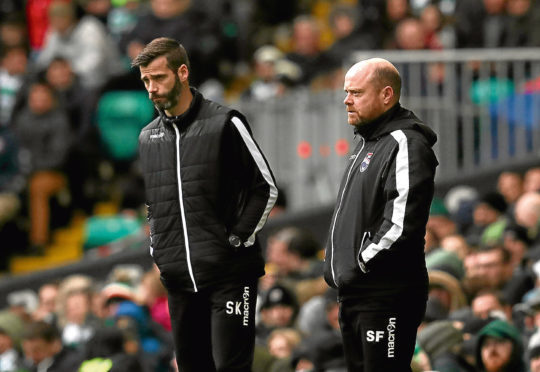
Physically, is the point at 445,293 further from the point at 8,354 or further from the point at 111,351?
the point at 8,354

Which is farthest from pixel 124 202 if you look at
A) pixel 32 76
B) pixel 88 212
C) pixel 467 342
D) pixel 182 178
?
pixel 182 178

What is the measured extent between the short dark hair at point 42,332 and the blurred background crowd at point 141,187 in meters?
0.01

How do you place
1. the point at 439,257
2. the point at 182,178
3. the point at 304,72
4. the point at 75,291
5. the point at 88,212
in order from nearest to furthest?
the point at 182,178, the point at 439,257, the point at 75,291, the point at 304,72, the point at 88,212

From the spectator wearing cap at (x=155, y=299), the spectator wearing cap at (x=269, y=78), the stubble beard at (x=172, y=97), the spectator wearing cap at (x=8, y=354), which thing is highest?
the stubble beard at (x=172, y=97)

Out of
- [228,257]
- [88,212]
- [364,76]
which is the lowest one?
[88,212]

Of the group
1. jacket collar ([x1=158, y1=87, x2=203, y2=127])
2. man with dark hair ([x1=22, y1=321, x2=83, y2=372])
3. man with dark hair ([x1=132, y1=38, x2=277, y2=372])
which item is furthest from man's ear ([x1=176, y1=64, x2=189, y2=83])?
man with dark hair ([x1=22, y1=321, x2=83, y2=372])

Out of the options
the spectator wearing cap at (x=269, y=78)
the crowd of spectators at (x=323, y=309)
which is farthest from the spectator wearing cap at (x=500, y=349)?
the spectator wearing cap at (x=269, y=78)

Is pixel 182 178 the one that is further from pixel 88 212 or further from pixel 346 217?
pixel 88 212

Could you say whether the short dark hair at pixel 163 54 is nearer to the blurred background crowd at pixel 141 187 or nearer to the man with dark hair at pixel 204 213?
the man with dark hair at pixel 204 213

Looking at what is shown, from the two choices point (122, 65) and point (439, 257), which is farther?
point (122, 65)

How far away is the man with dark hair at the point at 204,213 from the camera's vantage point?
7809 millimetres

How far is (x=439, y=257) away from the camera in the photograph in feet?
39.4

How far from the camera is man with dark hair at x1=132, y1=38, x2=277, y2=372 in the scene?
7809mm

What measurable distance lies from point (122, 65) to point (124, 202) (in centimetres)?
169
